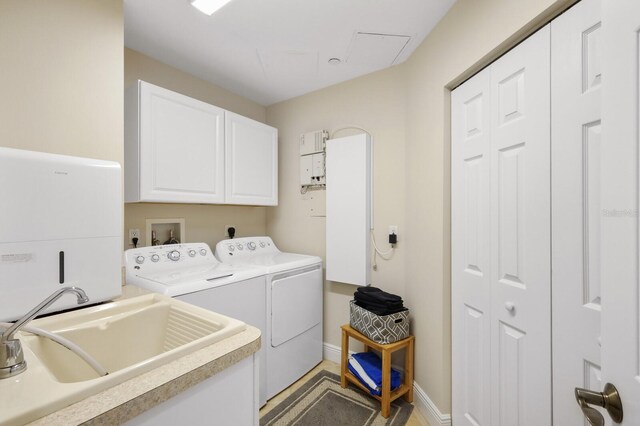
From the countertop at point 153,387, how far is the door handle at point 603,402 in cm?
83

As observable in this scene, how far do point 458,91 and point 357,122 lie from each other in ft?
→ 3.08

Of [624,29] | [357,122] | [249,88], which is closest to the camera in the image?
[624,29]

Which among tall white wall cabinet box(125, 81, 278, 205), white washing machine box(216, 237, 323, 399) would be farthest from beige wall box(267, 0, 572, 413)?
tall white wall cabinet box(125, 81, 278, 205)

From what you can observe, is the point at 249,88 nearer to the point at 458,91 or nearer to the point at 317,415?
the point at 458,91

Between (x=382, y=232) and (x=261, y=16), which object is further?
(x=382, y=232)

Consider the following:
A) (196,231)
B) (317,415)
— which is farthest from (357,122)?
(317,415)

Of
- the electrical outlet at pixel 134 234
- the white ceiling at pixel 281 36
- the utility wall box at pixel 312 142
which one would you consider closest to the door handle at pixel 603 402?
the white ceiling at pixel 281 36

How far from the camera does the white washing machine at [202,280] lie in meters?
1.47

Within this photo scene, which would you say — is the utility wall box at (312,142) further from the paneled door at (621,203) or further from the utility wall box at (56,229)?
the paneled door at (621,203)

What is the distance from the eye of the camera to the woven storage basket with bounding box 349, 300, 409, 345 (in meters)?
1.81

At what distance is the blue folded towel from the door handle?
1.41 m

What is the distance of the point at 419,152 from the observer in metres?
1.87

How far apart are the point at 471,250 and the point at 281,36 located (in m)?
1.74

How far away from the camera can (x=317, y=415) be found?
1780 mm
